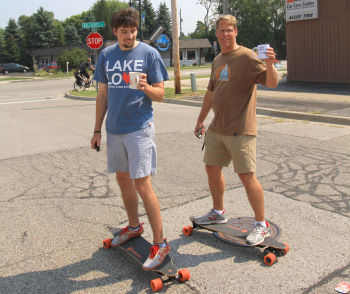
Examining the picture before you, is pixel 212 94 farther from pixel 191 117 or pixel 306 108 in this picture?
pixel 306 108

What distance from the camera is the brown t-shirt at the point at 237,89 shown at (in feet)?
10.5

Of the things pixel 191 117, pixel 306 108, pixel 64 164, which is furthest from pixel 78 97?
pixel 64 164

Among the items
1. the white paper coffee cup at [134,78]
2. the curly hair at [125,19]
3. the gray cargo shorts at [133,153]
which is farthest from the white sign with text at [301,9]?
the white paper coffee cup at [134,78]

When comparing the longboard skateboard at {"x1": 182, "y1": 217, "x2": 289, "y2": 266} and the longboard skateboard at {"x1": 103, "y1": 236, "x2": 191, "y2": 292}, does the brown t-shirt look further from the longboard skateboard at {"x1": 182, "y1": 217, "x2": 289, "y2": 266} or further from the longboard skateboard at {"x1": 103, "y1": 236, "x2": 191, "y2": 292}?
the longboard skateboard at {"x1": 103, "y1": 236, "x2": 191, "y2": 292}

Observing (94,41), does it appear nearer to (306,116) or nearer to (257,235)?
(306,116)

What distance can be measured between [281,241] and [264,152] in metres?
3.39

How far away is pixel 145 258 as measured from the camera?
3.02 metres

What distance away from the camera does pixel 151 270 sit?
2.84m

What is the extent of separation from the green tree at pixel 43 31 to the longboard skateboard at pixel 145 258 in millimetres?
74335

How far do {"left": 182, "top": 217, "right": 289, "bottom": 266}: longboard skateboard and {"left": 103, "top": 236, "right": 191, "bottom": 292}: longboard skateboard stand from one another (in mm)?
534

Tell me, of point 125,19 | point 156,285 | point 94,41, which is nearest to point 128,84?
point 125,19

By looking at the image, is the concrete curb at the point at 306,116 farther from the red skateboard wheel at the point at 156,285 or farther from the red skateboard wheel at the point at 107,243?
the red skateboard wheel at the point at 156,285

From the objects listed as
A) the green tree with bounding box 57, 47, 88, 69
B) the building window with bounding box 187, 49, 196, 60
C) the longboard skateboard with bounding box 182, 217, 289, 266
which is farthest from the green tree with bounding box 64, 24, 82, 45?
the longboard skateboard with bounding box 182, 217, 289, 266

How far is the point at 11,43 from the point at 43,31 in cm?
606
